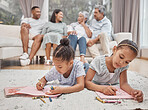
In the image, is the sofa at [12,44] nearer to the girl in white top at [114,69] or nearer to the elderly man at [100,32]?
the elderly man at [100,32]

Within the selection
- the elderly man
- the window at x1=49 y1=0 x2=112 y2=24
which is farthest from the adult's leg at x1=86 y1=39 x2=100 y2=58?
the window at x1=49 y1=0 x2=112 y2=24

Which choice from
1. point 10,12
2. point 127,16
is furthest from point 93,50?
point 10,12

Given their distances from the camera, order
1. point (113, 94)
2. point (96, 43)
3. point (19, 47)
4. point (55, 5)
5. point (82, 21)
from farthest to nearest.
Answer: point (55, 5) < point (82, 21) < point (96, 43) < point (19, 47) < point (113, 94)

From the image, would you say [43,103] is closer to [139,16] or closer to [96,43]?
[96,43]

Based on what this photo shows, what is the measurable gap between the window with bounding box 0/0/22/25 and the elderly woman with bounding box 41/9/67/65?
81.6 inches

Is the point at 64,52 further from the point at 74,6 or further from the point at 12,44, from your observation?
the point at 74,6

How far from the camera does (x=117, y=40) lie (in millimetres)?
3154

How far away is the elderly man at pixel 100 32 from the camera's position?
282 centimetres

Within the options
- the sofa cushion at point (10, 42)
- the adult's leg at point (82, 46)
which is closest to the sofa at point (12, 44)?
the sofa cushion at point (10, 42)

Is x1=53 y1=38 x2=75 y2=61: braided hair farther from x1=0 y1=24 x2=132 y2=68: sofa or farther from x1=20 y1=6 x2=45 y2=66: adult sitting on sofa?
x1=20 y1=6 x2=45 y2=66: adult sitting on sofa

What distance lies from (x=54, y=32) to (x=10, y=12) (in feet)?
7.89

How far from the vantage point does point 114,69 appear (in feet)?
4.13

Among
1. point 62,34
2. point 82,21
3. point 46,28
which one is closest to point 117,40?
point 82,21

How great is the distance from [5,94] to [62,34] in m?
2.14
